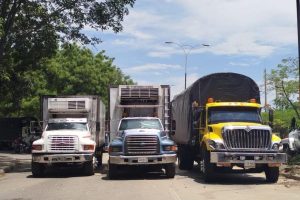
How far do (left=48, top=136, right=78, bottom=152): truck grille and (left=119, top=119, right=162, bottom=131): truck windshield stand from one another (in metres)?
1.81

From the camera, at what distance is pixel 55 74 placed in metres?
39.4

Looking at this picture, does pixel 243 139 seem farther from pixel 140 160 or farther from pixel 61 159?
pixel 61 159

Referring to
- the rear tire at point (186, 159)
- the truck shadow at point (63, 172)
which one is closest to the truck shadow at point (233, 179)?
the rear tire at point (186, 159)

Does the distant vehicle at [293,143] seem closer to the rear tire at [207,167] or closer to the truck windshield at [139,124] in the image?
the truck windshield at [139,124]

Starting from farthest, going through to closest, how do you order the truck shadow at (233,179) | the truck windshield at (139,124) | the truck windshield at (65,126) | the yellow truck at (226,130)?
the truck windshield at (65,126) < the truck windshield at (139,124) < the truck shadow at (233,179) < the yellow truck at (226,130)

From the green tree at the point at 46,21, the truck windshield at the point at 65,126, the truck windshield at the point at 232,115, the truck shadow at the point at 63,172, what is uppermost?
the green tree at the point at 46,21

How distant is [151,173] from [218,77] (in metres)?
4.36

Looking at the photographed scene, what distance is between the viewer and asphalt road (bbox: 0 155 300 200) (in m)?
13.3

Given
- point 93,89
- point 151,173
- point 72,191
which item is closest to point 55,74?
point 93,89

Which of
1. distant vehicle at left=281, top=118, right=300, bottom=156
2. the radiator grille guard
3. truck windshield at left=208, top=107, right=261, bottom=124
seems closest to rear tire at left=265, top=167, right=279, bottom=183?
the radiator grille guard

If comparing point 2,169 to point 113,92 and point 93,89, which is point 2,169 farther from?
point 93,89

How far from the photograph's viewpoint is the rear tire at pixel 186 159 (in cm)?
2198

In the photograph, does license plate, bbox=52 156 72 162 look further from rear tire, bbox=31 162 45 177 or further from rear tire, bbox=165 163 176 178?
rear tire, bbox=165 163 176 178

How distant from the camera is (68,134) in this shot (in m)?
19.7
